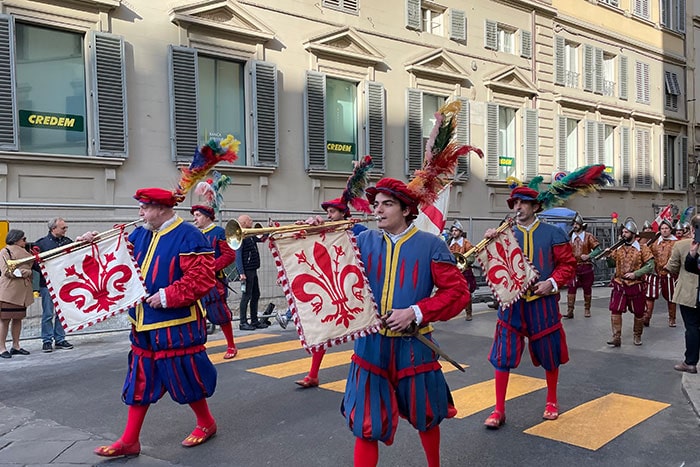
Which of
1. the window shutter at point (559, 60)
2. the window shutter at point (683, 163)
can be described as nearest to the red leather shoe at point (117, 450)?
the window shutter at point (559, 60)

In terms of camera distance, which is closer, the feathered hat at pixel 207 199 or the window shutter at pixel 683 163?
the feathered hat at pixel 207 199

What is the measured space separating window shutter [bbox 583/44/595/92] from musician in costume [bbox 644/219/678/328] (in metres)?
Result: 13.4

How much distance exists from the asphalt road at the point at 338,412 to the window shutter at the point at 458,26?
1200 cm

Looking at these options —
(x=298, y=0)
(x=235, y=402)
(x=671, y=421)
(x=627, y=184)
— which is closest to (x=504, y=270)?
(x=671, y=421)

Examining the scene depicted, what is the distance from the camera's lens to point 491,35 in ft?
66.1

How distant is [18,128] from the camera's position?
37.6ft

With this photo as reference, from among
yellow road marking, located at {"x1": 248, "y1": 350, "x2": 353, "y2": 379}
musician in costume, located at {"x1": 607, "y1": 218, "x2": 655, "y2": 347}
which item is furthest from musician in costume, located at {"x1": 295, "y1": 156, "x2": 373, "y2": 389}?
musician in costume, located at {"x1": 607, "y1": 218, "x2": 655, "y2": 347}

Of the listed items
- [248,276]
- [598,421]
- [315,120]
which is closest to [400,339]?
[598,421]

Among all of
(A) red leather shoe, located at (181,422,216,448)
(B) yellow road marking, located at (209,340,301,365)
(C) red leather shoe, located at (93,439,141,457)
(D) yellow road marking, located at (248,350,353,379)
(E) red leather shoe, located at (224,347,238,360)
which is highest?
(C) red leather shoe, located at (93,439,141,457)

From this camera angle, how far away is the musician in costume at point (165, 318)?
4.69m

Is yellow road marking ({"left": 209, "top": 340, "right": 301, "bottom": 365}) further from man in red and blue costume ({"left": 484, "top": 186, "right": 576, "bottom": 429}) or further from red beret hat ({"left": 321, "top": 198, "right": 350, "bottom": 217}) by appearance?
man in red and blue costume ({"left": 484, "top": 186, "right": 576, "bottom": 429})

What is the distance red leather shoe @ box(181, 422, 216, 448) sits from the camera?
5113 mm

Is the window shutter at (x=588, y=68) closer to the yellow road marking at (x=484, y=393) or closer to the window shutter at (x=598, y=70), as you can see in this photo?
the window shutter at (x=598, y=70)

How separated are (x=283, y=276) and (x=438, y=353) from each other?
3.41 feet
